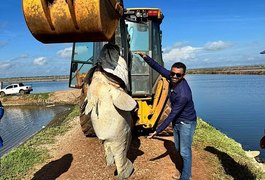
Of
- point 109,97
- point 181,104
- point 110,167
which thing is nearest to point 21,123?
point 110,167

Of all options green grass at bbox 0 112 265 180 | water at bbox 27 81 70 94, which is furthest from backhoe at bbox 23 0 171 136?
water at bbox 27 81 70 94

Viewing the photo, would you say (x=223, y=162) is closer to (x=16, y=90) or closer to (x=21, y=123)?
(x=21, y=123)

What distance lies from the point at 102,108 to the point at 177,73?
4.17ft

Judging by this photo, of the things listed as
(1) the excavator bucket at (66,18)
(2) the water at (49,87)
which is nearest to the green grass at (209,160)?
(1) the excavator bucket at (66,18)

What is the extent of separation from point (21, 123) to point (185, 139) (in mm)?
18274

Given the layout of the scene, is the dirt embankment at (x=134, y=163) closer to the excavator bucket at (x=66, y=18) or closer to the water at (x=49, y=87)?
the excavator bucket at (x=66, y=18)

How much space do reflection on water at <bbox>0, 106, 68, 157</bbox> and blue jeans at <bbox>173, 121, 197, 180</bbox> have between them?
10.2 m

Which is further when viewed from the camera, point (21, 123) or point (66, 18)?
point (21, 123)

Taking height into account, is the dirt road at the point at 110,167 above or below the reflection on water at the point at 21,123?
above

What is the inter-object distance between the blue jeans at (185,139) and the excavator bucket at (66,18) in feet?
7.04

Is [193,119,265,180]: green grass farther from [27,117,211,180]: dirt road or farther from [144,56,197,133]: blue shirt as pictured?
[144,56,197,133]: blue shirt

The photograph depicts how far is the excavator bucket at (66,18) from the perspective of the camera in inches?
157

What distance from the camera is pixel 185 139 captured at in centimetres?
554

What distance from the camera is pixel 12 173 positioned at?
8234mm
